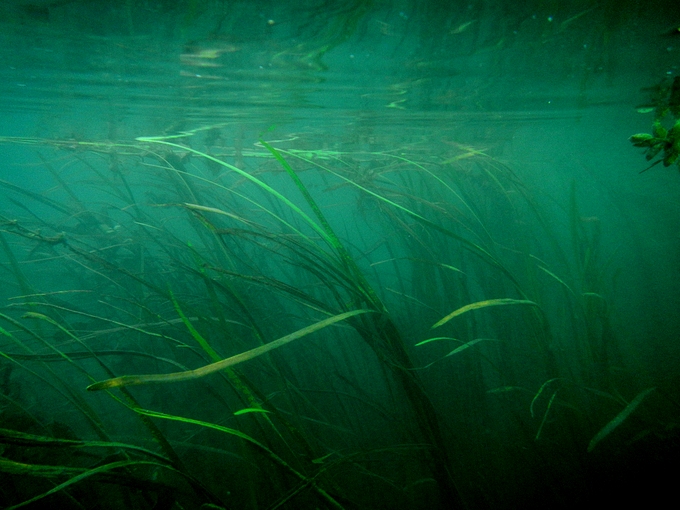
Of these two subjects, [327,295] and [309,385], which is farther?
[327,295]

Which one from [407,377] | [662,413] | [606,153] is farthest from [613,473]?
[606,153]

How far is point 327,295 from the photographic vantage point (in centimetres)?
601

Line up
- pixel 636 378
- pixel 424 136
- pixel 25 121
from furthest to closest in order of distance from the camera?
pixel 424 136 → pixel 25 121 → pixel 636 378

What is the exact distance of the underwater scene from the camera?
8.88ft

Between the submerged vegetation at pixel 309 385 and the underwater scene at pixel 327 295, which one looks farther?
the underwater scene at pixel 327 295

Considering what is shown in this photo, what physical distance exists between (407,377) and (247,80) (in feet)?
27.0

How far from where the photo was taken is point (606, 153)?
30.2 meters

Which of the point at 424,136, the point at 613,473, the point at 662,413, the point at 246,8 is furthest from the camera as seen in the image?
A: the point at 424,136

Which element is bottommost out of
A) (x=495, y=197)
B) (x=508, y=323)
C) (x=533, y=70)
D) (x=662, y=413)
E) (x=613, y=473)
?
(x=613, y=473)

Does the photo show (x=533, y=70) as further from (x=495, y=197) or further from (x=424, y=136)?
(x=424, y=136)

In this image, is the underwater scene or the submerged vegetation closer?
the submerged vegetation

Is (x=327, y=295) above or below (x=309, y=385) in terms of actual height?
above

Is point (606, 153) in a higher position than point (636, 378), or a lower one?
higher

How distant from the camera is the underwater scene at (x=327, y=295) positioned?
2707 millimetres
